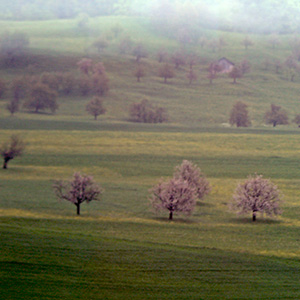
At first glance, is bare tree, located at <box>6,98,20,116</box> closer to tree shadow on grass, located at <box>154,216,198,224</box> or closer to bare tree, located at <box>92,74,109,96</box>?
bare tree, located at <box>92,74,109,96</box>

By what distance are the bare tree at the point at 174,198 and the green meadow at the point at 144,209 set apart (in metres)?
0.74

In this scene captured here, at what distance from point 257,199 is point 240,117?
59511 millimetres

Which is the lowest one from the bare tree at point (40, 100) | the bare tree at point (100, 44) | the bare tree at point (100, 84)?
the bare tree at point (40, 100)

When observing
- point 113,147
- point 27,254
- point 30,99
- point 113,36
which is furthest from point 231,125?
point 113,36

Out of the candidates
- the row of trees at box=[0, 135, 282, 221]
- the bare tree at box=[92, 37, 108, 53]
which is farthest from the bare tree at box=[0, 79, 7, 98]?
the row of trees at box=[0, 135, 282, 221]

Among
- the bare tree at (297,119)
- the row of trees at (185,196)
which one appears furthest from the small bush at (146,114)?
the row of trees at (185,196)

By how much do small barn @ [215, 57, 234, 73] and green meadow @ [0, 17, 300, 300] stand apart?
2258 cm

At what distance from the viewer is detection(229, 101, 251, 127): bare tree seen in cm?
9731

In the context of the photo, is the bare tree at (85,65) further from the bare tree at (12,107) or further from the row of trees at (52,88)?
the bare tree at (12,107)

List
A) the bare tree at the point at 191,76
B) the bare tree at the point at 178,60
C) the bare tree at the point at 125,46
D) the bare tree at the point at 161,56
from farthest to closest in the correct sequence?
the bare tree at the point at 125,46
the bare tree at the point at 161,56
the bare tree at the point at 178,60
the bare tree at the point at 191,76

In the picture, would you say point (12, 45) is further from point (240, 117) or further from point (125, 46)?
point (240, 117)

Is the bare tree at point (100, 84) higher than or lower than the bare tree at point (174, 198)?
higher

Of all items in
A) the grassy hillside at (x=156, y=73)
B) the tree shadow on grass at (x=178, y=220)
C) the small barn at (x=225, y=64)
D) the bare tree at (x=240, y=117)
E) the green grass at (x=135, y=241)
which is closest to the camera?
the green grass at (x=135, y=241)

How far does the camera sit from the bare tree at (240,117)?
319 feet
